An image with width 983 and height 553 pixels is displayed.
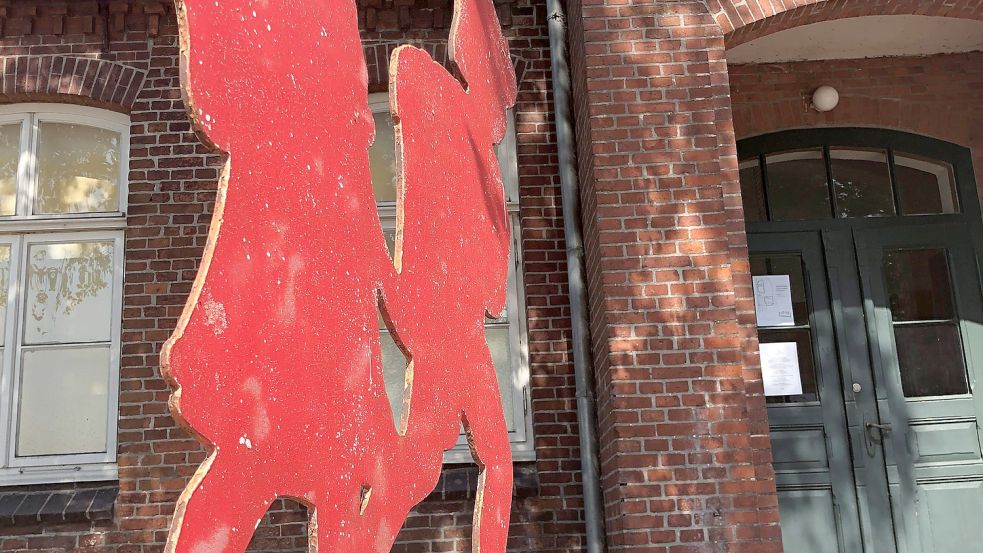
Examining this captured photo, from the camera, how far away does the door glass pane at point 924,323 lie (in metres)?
5.70

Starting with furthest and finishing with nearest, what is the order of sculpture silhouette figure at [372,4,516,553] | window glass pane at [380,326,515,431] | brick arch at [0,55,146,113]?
brick arch at [0,55,146,113], window glass pane at [380,326,515,431], sculpture silhouette figure at [372,4,516,553]

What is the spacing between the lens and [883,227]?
5918 mm

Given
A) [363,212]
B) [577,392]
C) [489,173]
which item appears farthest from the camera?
[577,392]

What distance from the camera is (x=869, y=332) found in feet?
18.8

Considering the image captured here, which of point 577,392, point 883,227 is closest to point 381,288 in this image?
point 577,392

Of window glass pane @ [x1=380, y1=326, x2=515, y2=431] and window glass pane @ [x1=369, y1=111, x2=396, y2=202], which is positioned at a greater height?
window glass pane @ [x1=369, y1=111, x2=396, y2=202]

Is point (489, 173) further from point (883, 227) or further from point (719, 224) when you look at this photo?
point (883, 227)

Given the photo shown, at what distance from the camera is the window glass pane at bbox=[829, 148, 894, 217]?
A: 601 centimetres

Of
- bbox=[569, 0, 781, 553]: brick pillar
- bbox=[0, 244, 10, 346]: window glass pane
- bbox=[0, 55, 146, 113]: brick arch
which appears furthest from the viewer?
bbox=[0, 55, 146, 113]: brick arch

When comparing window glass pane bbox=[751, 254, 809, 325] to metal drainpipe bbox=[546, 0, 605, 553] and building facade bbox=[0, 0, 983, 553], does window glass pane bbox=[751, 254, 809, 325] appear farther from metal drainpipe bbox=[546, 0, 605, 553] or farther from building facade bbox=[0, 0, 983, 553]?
metal drainpipe bbox=[546, 0, 605, 553]

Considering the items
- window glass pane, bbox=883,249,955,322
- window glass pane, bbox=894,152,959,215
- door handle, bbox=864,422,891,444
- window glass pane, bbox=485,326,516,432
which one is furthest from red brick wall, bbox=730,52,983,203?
window glass pane, bbox=485,326,516,432

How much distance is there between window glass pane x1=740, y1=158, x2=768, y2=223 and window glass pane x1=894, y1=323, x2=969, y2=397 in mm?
1084

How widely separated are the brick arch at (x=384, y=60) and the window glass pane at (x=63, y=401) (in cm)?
222

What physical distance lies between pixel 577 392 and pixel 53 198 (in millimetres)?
3358
